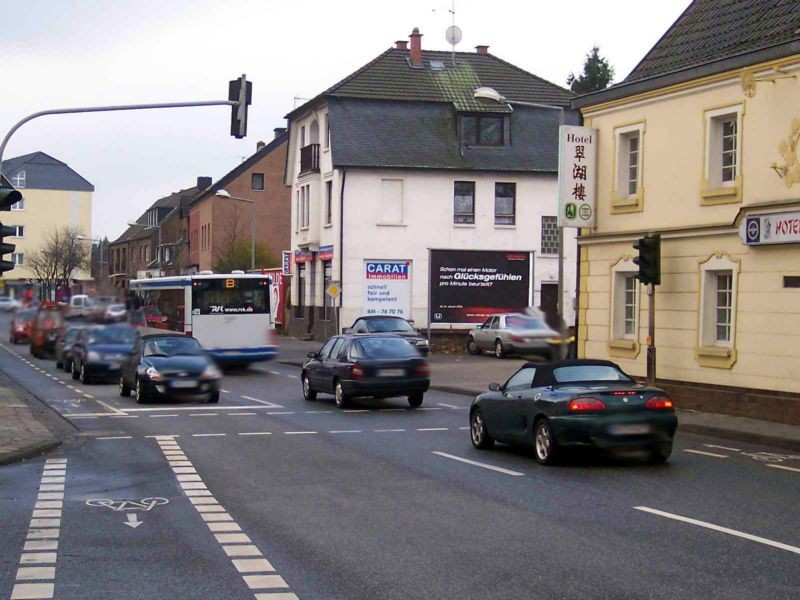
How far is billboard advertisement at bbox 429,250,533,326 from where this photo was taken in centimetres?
416

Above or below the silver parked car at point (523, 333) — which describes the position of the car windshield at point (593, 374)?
below

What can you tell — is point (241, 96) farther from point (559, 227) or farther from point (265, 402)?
point (265, 402)

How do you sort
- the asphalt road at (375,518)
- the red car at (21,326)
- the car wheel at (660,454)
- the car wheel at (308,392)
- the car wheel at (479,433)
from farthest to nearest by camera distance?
the car wheel at (308,392), the car wheel at (479,433), the car wheel at (660,454), the asphalt road at (375,518), the red car at (21,326)

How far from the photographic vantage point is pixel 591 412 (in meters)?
16.9

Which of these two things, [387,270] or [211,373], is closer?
[211,373]

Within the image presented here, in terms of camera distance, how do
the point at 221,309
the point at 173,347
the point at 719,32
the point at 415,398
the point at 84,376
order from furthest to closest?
the point at 719,32 < the point at 415,398 < the point at 221,309 < the point at 84,376 < the point at 173,347

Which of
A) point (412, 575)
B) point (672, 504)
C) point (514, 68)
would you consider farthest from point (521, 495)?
point (514, 68)

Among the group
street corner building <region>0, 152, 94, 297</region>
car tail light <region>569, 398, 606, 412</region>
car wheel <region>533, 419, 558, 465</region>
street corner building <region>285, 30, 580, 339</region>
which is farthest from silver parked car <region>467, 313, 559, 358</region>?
car wheel <region>533, 419, 558, 465</region>

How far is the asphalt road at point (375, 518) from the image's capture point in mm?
9344

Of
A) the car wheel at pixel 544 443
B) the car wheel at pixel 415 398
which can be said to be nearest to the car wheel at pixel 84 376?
the car wheel at pixel 415 398

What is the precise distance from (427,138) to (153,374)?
162 cm

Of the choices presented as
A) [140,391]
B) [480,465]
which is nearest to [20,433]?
[480,465]

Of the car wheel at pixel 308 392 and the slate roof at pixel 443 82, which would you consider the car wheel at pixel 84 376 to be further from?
the car wheel at pixel 308 392

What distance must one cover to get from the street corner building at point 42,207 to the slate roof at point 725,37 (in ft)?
51.6
